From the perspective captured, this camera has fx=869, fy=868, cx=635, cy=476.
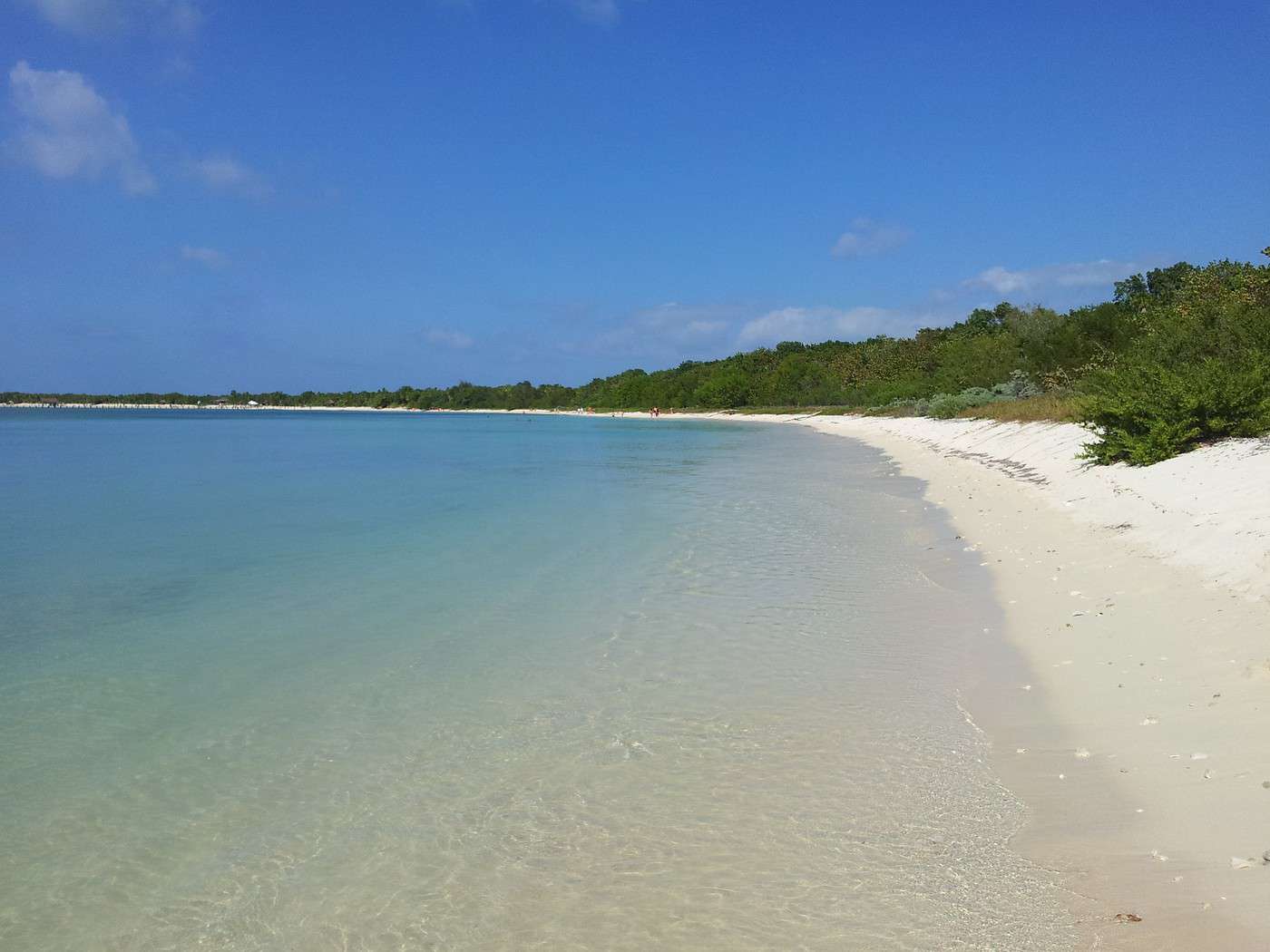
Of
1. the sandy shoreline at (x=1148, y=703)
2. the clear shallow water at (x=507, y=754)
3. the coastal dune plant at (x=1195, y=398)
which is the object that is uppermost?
the coastal dune plant at (x=1195, y=398)

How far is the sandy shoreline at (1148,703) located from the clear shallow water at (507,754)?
34 centimetres

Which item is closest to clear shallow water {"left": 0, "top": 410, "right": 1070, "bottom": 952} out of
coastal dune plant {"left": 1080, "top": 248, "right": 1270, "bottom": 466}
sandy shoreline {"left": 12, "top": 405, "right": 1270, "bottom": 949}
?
sandy shoreline {"left": 12, "top": 405, "right": 1270, "bottom": 949}

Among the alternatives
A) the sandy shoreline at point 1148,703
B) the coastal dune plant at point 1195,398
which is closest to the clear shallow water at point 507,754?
the sandy shoreline at point 1148,703

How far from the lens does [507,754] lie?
6285 mm

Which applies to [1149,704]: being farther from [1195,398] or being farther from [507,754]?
[1195,398]

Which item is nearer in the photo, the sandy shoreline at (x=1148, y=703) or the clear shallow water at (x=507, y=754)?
the sandy shoreline at (x=1148, y=703)

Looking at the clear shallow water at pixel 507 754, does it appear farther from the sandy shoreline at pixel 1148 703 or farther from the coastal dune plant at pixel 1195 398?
the coastal dune plant at pixel 1195 398

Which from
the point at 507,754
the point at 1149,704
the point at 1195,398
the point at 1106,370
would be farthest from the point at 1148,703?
the point at 1106,370

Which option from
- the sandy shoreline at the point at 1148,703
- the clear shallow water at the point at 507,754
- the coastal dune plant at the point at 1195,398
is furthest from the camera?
the coastal dune plant at the point at 1195,398

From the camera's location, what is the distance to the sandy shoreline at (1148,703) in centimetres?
414

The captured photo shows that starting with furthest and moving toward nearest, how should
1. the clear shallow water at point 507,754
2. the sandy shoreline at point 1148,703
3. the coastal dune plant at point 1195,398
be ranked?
the coastal dune plant at point 1195,398, the clear shallow water at point 507,754, the sandy shoreline at point 1148,703

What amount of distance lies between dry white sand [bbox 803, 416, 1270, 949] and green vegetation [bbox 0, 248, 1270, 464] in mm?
2542

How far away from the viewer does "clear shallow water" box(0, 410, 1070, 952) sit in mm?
4320

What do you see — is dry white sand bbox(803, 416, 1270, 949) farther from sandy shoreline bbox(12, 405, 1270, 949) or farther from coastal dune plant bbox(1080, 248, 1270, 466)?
coastal dune plant bbox(1080, 248, 1270, 466)
